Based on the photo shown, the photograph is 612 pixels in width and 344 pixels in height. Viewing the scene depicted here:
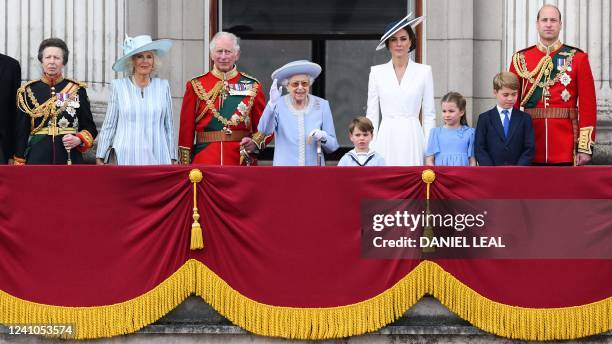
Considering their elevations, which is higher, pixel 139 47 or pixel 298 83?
pixel 139 47

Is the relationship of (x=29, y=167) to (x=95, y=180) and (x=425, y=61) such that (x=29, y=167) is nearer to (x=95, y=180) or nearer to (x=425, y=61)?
(x=95, y=180)

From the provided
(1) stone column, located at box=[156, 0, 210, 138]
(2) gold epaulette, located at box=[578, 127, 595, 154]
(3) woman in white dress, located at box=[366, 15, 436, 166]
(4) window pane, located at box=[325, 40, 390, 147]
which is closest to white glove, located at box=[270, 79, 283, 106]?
(3) woman in white dress, located at box=[366, 15, 436, 166]

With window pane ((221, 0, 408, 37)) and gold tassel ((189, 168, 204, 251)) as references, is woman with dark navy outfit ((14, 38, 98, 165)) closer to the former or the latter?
gold tassel ((189, 168, 204, 251))

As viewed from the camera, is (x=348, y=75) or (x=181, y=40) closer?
(x=181, y=40)

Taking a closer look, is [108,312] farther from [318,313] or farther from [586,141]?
[586,141]

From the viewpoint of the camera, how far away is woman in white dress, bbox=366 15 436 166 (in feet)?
36.0

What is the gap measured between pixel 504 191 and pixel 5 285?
10.7ft

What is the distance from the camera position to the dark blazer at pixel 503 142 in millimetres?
10539

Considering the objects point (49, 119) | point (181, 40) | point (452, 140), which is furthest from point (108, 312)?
point (181, 40)

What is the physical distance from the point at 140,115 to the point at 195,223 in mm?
1320

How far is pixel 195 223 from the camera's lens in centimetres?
973

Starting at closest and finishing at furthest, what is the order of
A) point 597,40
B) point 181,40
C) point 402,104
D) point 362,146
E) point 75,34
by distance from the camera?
point 362,146 < point 402,104 < point 75,34 < point 597,40 < point 181,40

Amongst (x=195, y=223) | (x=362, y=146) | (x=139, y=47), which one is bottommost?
(x=195, y=223)

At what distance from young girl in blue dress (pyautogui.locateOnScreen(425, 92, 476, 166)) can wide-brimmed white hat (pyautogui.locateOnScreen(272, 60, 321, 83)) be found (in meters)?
0.95
